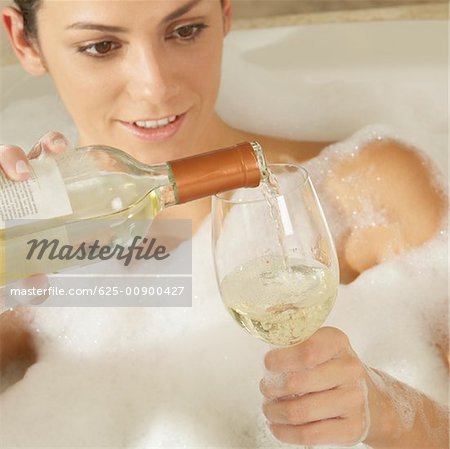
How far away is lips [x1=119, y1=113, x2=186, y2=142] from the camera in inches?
44.8

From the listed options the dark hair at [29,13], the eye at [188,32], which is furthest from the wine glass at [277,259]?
the dark hair at [29,13]

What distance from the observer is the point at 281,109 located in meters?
1.47

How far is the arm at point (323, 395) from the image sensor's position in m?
0.83

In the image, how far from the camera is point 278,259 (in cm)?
83

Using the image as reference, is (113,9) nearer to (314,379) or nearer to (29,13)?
(29,13)

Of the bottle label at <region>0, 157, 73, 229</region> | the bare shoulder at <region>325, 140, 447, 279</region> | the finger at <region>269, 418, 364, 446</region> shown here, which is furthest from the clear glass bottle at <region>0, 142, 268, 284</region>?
the bare shoulder at <region>325, 140, 447, 279</region>

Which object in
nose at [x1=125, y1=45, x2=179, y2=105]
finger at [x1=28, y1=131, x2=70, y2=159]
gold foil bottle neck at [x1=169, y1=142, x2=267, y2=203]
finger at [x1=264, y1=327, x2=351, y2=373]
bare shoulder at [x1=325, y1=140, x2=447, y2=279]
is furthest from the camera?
bare shoulder at [x1=325, y1=140, x2=447, y2=279]

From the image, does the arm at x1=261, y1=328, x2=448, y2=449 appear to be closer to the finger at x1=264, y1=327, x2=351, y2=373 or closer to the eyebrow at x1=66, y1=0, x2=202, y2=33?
the finger at x1=264, y1=327, x2=351, y2=373

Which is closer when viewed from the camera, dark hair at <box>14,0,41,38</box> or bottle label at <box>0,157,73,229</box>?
bottle label at <box>0,157,73,229</box>

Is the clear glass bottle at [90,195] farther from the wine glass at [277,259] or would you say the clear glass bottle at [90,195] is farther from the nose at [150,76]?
the nose at [150,76]

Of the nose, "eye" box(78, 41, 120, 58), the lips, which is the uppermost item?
"eye" box(78, 41, 120, 58)

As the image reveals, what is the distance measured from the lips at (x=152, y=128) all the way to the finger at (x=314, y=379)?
1.44 ft

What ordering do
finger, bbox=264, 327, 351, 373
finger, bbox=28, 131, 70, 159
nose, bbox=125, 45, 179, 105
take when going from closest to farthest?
1. finger, bbox=264, 327, 351, 373
2. finger, bbox=28, 131, 70, 159
3. nose, bbox=125, 45, 179, 105

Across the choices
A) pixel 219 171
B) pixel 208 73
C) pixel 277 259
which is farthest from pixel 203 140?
pixel 219 171
